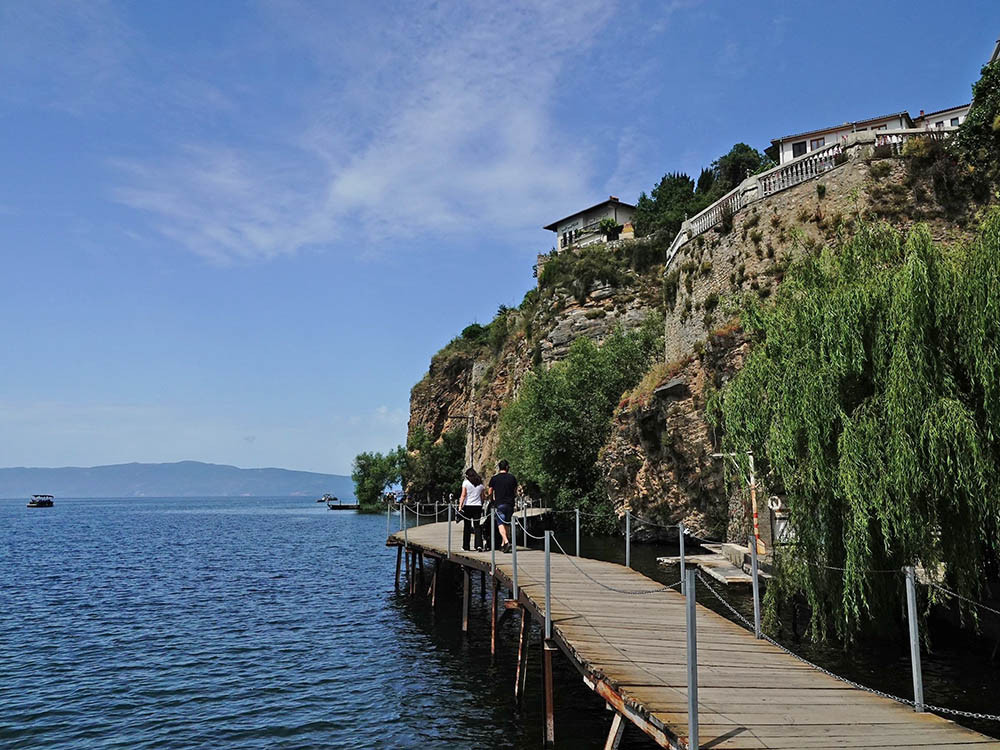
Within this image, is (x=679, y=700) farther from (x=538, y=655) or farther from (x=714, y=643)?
(x=538, y=655)

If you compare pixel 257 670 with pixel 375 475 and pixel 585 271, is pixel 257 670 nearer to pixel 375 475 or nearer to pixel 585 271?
pixel 585 271

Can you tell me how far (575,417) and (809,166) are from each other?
763 inches

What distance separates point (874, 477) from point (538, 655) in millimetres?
8255

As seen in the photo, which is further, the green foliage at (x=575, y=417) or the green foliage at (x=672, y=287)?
the green foliage at (x=575, y=417)

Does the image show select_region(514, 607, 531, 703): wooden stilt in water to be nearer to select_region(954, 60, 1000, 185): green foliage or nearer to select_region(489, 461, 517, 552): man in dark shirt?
select_region(489, 461, 517, 552): man in dark shirt

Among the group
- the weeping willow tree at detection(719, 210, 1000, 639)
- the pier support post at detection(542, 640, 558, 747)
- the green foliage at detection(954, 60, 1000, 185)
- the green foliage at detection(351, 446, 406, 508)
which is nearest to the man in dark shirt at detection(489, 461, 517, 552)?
the pier support post at detection(542, 640, 558, 747)

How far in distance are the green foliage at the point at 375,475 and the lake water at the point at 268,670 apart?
6260 centimetres

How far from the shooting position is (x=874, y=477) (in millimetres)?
10195

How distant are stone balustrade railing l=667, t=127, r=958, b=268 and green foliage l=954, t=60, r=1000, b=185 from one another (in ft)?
3.64

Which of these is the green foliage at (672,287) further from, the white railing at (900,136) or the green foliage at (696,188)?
the green foliage at (696,188)

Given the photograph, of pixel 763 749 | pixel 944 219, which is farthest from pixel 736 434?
pixel 944 219

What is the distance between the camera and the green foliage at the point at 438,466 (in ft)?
273

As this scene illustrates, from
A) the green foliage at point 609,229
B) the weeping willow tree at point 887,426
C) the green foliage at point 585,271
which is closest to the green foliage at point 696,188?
the green foliage at point 609,229

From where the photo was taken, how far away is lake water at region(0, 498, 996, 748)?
11609 millimetres
